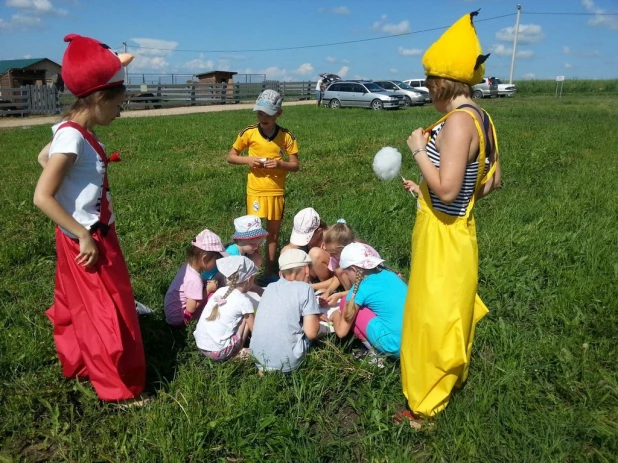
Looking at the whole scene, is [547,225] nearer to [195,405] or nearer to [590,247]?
[590,247]

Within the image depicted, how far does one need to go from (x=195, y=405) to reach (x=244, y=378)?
0.39 metres

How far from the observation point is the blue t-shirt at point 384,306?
326 cm

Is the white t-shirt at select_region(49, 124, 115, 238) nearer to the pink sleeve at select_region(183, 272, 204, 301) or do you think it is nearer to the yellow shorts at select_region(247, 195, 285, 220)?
the pink sleeve at select_region(183, 272, 204, 301)

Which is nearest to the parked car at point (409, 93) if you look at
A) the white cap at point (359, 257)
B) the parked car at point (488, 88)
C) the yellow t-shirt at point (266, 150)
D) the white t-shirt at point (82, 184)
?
the parked car at point (488, 88)

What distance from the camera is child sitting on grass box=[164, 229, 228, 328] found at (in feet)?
12.1

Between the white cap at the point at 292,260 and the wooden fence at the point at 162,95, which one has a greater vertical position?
the wooden fence at the point at 162,95

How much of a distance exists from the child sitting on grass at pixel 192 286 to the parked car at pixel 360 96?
23.5 meters

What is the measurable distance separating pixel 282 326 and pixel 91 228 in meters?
1.25

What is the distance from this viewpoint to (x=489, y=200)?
281 inches

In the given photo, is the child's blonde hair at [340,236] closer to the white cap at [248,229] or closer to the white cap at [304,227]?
the white cap at [304,227]

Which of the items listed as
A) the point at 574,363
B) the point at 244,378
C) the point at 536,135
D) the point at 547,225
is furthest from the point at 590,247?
the point at 536,135

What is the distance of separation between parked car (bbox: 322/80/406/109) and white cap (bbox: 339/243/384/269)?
23.7m

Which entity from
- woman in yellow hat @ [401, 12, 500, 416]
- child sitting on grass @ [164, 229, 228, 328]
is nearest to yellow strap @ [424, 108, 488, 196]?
woman in yellow hat @ [401, 12, 500, 416]

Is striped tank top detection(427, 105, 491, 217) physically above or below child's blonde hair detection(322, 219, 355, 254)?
above
